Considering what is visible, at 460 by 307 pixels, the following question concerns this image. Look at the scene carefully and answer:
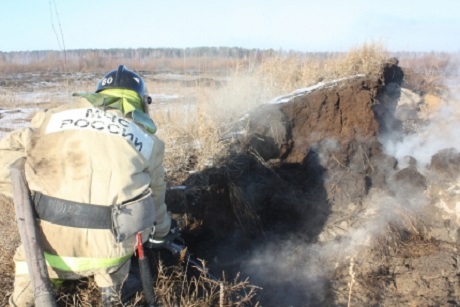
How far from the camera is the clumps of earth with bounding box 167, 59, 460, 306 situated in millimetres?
4188

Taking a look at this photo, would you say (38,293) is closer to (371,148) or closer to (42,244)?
(42,244)

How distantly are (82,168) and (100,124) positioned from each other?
30 cm

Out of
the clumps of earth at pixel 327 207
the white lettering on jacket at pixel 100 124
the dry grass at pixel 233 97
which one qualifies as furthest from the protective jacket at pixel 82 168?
the dry grass at pixel 233 97

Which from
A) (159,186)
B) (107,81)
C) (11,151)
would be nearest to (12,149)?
(11,151)

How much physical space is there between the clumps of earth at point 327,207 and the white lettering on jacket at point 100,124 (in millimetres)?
2408

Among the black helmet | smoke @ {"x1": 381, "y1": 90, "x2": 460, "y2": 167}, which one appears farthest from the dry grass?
the black helmet

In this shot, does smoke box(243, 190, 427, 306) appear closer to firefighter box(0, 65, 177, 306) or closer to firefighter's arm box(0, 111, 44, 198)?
firefighter box(0, 65, 177, 306)

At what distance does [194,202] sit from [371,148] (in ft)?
9.62

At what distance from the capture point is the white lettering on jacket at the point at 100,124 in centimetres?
239

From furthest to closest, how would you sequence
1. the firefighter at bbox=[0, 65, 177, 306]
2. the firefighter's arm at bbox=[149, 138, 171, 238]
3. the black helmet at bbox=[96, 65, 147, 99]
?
the black helmet at bbox=[96, 65, 147, 99]
the firefighter's arm at bbox=[149, 138, 171, 238]
the firefighter at bbox=[0, 65, 177, 306]

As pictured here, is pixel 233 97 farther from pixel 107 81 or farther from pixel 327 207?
pixel 107 81

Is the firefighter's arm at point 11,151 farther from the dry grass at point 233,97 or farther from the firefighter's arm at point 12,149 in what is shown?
the dry grass at point 233,97

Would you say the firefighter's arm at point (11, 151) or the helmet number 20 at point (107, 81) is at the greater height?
the helmet number 20 at point (107, 81)

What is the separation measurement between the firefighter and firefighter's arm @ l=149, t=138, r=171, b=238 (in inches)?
1.1
